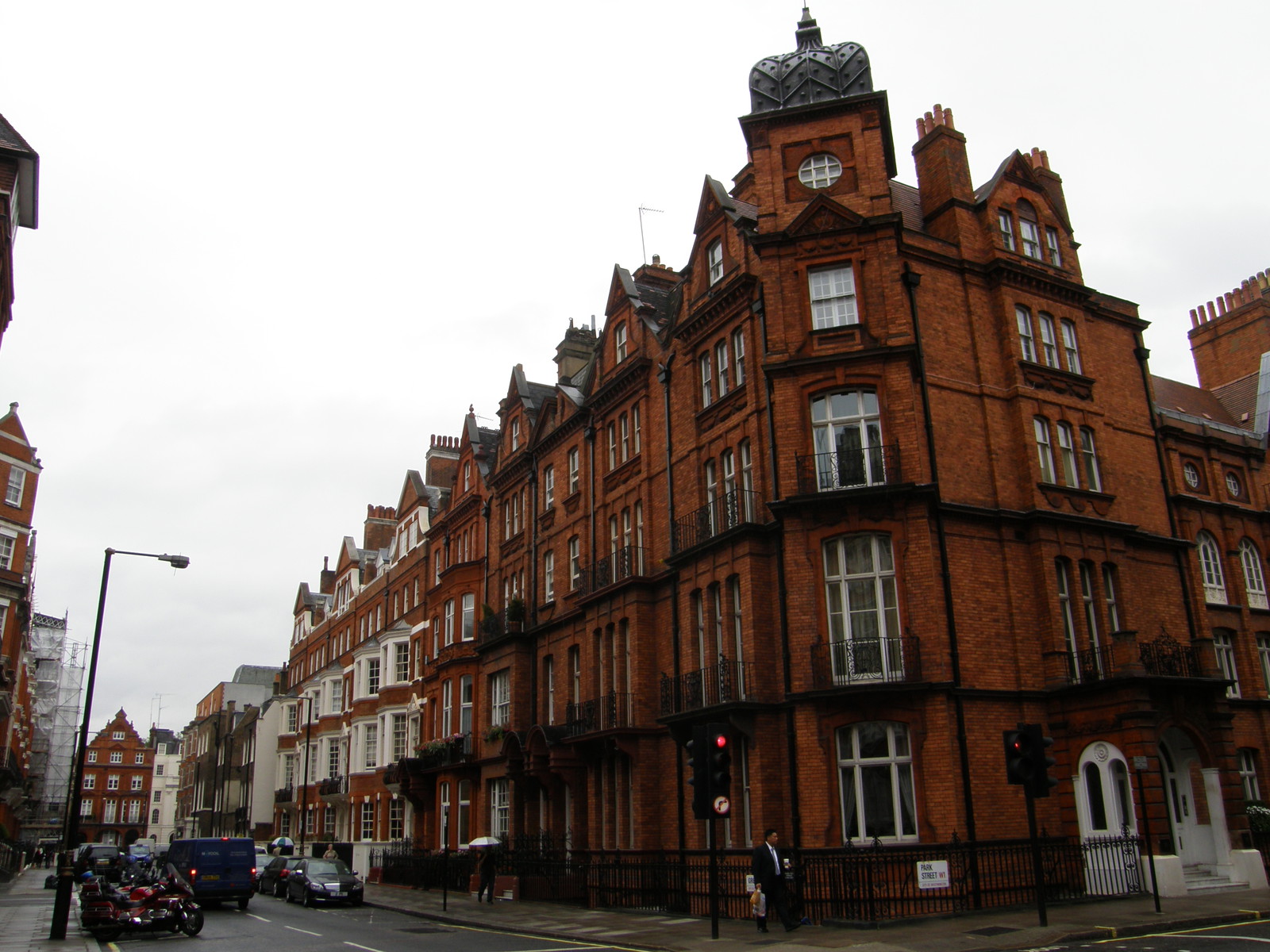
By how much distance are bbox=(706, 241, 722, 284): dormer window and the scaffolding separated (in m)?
69.4

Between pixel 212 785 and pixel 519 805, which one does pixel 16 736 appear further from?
pixel 519 805

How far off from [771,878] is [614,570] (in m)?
12.4

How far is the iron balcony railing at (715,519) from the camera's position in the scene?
23.3 m

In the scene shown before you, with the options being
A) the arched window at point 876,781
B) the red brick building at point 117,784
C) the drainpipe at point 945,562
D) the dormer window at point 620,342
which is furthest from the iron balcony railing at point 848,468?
the red brick building at point 117,784

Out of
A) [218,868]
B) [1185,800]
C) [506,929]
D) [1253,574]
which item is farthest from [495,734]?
[1253,574]

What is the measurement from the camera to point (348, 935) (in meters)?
20.3

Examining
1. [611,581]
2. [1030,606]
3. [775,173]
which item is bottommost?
[1030,606]

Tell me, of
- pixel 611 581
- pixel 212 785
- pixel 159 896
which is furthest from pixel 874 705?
pixel 212 785

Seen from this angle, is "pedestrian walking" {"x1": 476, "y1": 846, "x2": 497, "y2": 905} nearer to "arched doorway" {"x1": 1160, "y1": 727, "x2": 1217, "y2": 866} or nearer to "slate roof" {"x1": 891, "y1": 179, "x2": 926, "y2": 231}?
"arched doorway" {"x1": 1160, "y1": 727, "x2": 1217, "y2": 866}

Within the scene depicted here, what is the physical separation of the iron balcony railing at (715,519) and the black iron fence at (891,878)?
725cm

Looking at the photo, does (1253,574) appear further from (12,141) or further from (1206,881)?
(12,141)

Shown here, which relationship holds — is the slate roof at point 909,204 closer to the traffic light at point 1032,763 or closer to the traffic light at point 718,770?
the traffic light at point 1032,763

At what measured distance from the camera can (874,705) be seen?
20.4 metres

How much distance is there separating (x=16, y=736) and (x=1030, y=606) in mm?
65761
